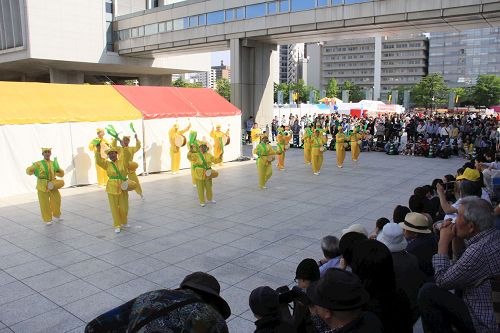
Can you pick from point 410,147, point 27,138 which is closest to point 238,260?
point 27,138

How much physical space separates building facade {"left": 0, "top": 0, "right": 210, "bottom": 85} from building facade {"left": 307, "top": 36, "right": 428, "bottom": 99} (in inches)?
2853

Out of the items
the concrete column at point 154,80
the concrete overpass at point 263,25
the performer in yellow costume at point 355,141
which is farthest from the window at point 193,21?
the performer in yellow costume at point 355,141

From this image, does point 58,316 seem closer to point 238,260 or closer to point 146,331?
point 238,260

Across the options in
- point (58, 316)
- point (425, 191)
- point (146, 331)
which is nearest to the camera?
point (146, 331)

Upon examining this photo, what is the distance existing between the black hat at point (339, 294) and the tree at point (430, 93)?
72.0m

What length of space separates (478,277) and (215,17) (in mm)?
24157

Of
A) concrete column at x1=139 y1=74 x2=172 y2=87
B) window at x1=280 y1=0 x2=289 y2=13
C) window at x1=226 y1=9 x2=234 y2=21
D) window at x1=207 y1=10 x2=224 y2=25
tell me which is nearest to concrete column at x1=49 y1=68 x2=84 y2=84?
concrete column at x1=139 y1=74 x2=172 y2=87

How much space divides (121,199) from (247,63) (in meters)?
17.6

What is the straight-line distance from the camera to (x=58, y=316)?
4.49 meters

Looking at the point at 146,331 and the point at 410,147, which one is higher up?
the point at 146,331

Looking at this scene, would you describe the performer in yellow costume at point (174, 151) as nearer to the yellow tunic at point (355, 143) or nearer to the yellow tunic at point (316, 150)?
the yellow tunic at point (316, 150)

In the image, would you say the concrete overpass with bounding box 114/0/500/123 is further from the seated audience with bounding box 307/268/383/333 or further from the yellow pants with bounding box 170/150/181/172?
the seated audience with bounding box 307/268/383/333

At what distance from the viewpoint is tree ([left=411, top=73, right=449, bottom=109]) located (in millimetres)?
67312

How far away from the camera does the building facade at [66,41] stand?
26.7m
